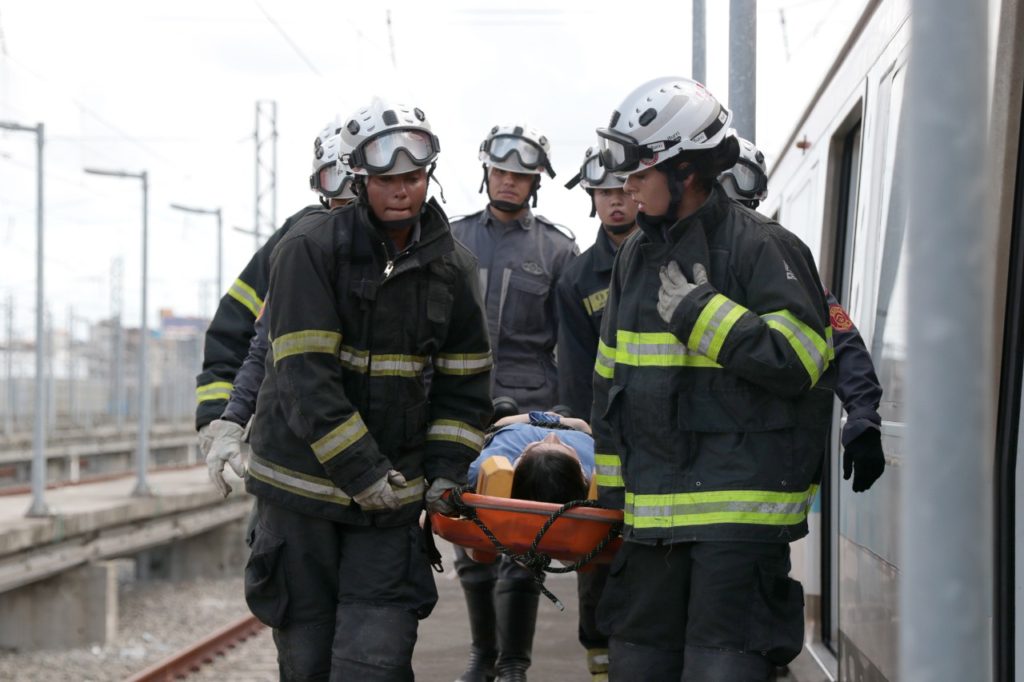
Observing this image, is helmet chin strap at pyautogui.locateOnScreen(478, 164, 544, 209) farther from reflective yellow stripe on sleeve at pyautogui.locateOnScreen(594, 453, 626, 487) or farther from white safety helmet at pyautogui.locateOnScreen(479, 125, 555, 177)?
reflective yellow stripe on sleeve at pyautogui.locateOnScreen(594, 453, 626, 487)

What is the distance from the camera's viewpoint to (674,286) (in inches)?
152

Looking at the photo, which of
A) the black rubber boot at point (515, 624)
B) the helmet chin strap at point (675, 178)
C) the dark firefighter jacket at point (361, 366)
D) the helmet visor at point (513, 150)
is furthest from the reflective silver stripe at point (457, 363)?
the helmet visor at point (513, 150)

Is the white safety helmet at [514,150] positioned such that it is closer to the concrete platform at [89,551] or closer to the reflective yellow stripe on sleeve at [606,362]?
the reflective yellow stripe on sleeve at [606,362]

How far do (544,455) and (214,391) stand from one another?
1.33 meters

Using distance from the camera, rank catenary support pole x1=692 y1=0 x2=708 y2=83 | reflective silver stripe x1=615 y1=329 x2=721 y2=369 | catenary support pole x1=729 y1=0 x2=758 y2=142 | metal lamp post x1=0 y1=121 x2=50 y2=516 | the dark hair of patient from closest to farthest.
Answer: reflective silver stripe x1=615 y1=329 x2=721 y2=369 → the dark hair of patient → catenary support pole x1=729 y1=0 x2=758 y2=142 → catenary support pole x1=692 y1=0 x2=708 y2=83 → metal lamp post x1=0 y1=121 x2=50 y2=516

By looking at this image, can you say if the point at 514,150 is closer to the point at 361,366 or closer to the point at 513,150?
the point at 513,150

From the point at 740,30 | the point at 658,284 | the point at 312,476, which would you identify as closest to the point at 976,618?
the point at 658,284

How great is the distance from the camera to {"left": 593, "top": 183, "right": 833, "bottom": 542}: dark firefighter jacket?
3.76 m

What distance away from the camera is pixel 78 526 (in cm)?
1988

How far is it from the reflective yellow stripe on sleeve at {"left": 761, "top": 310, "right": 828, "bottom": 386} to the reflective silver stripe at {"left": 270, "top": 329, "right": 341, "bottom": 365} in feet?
4.51

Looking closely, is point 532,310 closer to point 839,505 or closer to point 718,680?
point 839,505

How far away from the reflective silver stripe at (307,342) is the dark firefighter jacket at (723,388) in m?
0.91

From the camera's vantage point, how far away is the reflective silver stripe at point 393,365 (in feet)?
14.8

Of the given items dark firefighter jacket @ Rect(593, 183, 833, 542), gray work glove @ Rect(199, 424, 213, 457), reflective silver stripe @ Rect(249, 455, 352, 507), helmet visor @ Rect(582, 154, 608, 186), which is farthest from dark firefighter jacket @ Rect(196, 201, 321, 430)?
dark firefighter jacket @ Rect(593, 183, 833, 542)
